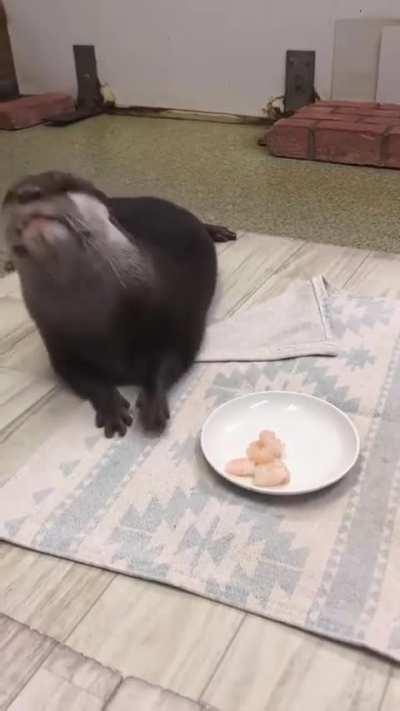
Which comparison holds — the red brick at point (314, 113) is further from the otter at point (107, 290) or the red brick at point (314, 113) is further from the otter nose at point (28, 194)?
the otter nose at point (28, 194)

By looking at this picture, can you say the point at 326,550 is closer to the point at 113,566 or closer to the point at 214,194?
the point at 113,566

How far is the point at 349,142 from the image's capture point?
6.88ft

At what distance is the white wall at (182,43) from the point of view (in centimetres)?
240

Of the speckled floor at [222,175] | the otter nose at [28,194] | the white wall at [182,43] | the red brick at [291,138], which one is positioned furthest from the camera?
the white wall at [182,43]

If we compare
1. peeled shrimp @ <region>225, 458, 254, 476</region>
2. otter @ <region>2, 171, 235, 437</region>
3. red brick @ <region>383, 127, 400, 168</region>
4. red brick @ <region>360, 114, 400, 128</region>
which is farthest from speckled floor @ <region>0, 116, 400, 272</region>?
peeled shrimp @ <region>225, 458, 254, 476</region>

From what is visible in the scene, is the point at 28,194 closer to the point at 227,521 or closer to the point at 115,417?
the point at 115,417

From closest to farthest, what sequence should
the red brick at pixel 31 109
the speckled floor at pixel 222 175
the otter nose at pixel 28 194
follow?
the otter nose at pixel 28 194, the speckled floor at pixel 222 175, the red brick at pixel 31 109

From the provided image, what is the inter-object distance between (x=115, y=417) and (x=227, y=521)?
10.3 inches

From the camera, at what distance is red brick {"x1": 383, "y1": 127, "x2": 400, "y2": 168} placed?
202cm

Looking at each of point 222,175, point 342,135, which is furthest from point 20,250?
point 342,135

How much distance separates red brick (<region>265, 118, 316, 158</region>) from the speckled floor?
37mm

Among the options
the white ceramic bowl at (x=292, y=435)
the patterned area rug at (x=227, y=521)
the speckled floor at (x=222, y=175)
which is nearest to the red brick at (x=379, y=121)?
the speckled floor at (x=222, y=175)

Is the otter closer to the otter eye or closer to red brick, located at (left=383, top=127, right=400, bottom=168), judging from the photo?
the otter eye

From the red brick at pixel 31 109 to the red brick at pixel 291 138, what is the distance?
984mm
